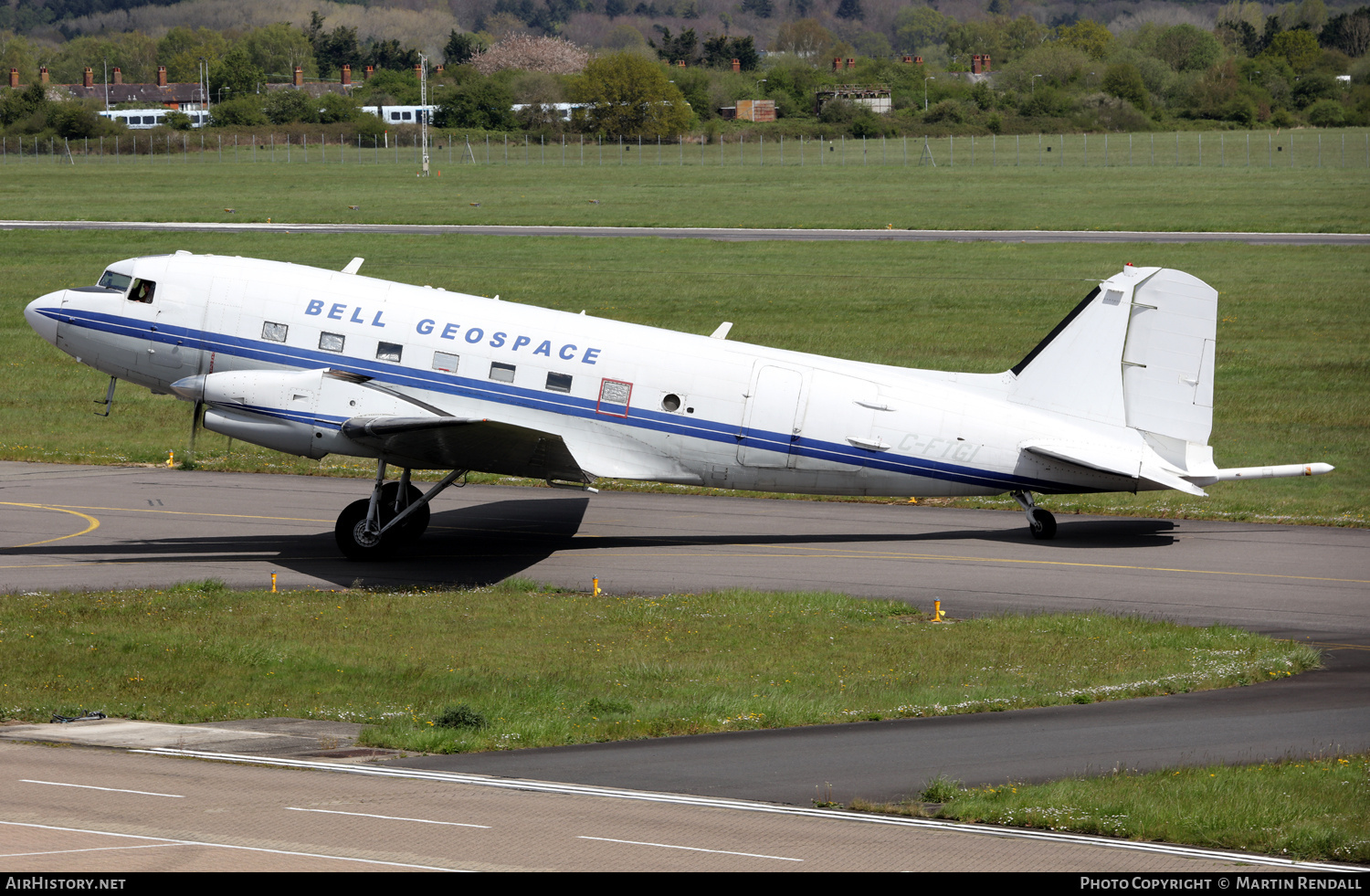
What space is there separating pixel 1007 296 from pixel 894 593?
126 ft

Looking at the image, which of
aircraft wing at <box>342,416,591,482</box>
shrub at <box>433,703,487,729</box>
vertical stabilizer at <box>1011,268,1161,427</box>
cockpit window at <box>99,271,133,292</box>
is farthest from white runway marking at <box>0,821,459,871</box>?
vertical stabilizer at <box>1011,268,1161,427</box>

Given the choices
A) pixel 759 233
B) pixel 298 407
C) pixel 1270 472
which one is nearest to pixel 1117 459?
pixel 1270 472

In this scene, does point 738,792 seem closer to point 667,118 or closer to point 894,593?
point 894,593

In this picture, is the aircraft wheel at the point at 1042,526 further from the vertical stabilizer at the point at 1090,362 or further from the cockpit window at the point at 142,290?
the cockpit window at the point at 142,290

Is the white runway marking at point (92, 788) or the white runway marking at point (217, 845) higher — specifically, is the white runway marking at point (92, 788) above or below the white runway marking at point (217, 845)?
below

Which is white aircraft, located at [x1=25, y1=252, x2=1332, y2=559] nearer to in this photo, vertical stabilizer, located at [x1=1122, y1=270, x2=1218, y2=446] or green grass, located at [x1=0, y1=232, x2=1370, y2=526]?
vertical stabilizer, located at [x1=1122, y1=270, x2=1218, y2=446]

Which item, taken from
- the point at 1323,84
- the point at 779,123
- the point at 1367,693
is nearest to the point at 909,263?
the point at 1367,693

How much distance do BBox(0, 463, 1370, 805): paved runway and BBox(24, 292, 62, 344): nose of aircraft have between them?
417 centimetres

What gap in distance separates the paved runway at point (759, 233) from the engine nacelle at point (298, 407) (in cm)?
5603

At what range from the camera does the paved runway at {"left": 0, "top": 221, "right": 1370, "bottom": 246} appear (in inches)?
3039

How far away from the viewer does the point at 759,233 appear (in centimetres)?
8412

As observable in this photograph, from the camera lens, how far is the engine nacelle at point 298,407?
2659 centimetres

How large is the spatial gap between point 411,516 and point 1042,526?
12.9 m

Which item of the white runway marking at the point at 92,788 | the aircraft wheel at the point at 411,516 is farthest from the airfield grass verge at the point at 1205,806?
the aircraft wheel at the point at 411,516
